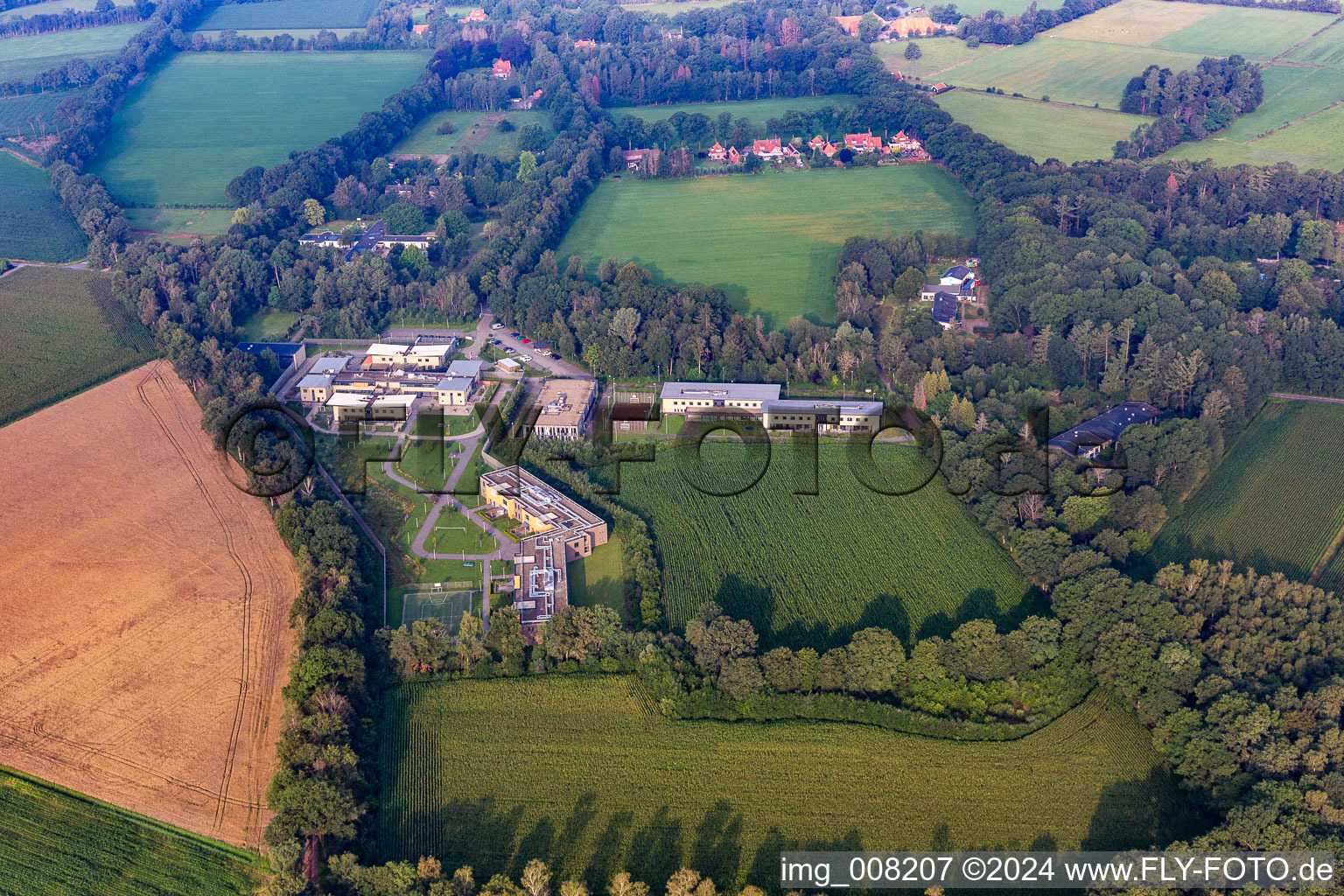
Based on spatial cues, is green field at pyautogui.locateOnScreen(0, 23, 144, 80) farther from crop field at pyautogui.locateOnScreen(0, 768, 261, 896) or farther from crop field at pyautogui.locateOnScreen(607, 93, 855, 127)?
crop field at pyautogui.locateOnScreen(0, 768, 261, 896)

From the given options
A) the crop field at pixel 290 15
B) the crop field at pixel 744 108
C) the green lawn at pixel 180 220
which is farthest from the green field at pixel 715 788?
the crop field at pixel 290 15

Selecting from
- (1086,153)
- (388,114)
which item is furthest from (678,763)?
(388,114)

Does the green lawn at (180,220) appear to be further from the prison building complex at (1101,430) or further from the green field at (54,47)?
the prison building complex at (1101,430)

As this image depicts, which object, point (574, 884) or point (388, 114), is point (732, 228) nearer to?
point (388, 114)

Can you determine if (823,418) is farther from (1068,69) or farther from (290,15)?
(290,15)

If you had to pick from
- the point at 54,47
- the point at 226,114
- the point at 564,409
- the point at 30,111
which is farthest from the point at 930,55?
the point at 54,47
